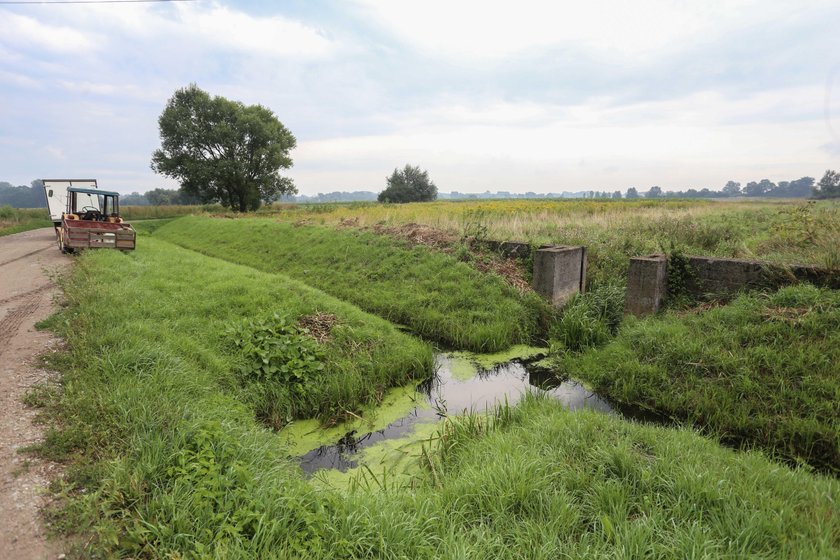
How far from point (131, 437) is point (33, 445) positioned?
2.43ft

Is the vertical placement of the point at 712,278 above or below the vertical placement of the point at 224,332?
above

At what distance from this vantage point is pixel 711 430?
4691 millimetres

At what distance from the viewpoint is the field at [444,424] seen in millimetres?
2742

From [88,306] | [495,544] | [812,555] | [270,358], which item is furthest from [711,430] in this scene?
[88,306]

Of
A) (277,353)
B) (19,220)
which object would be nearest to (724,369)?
(277,353)

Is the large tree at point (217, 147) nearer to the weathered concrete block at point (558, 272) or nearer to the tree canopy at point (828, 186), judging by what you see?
the weathered concrete block at point (558, 272)

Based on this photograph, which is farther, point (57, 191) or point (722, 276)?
point (57, 191)

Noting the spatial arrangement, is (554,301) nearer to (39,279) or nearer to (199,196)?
(39,279)

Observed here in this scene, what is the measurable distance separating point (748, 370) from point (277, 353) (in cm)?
621

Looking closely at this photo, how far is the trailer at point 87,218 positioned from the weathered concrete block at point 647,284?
15.0 m

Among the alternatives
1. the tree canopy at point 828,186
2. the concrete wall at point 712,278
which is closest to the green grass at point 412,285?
the concrete wall at point 712,278

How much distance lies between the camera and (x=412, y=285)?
982cm

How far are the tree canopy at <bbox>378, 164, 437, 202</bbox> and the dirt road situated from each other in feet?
169

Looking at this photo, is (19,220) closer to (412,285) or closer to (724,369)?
(412,285)
